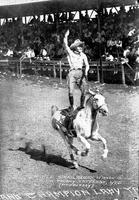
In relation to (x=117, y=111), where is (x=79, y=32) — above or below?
above

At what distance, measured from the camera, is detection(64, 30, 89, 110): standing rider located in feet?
30.5

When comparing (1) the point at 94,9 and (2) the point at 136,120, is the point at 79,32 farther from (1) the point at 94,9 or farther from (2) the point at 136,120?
(2) the point at 136,120

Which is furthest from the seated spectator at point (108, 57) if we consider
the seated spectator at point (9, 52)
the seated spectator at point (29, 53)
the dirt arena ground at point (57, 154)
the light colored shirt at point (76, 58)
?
the light colored shirt at point (76, 58)

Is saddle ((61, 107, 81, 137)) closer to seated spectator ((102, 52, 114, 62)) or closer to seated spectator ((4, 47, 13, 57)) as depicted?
seated spectator ((4, 47, 13, 57))

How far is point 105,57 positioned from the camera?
13000 millimetres

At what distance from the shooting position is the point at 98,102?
845 centimetres

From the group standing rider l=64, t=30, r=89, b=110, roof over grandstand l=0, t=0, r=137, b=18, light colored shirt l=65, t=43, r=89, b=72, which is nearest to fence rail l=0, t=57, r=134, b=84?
roof over grandstand l=0, t=0, r=137, b=18

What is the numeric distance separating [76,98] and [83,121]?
3.13ft

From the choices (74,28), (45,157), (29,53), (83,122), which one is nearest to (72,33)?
(74,28)

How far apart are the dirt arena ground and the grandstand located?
0.77 metres

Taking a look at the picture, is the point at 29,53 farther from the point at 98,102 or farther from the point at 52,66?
the point at 98,102

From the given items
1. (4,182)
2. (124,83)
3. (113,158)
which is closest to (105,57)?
(124,83)

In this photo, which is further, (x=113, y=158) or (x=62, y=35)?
(x=62, y=35)

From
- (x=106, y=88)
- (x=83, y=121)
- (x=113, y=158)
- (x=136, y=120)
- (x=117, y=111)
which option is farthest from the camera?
(x=106, y=88)
